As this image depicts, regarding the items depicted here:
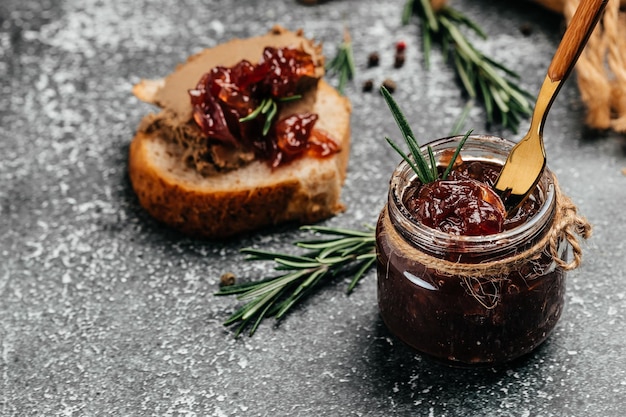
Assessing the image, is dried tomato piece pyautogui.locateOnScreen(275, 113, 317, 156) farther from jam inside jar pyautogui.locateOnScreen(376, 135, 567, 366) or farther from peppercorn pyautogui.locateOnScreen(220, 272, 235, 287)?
jam inside jar pyautogui.locateOnScreen(376, 135, 567, 366)

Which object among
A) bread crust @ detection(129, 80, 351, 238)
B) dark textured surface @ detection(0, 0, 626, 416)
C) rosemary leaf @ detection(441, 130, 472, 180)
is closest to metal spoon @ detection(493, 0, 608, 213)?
rosemary leaf @ detection(441, 130, 472, 180)

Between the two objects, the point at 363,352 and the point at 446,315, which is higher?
the point at 446,315

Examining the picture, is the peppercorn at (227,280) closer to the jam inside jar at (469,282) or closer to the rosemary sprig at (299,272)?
the rosemary sprig at (299,272)

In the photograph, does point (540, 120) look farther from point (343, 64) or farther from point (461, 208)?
point (343, 64)

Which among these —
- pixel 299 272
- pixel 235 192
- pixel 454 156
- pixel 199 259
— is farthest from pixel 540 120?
pixel 199 259

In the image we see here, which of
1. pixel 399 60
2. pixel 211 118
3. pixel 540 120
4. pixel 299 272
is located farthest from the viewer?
pixel 399 60

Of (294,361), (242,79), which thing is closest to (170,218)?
(242,79)

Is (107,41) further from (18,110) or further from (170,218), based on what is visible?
(170,218)
